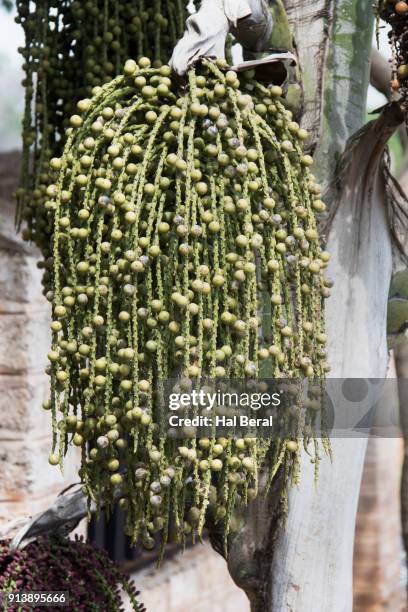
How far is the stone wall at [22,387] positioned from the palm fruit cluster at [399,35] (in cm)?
157

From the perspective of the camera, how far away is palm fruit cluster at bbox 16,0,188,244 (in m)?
1.43

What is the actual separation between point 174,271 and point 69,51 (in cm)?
72

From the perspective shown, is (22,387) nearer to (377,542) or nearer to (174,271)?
(174,271)

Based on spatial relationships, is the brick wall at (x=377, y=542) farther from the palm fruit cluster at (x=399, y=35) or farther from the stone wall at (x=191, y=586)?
the palm fruit cluster at (x=399, y=35)

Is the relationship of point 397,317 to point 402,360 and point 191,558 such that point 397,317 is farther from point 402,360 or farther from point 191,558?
point 191,558

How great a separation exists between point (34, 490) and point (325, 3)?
1.63 m

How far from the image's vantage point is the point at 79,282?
1.04 m

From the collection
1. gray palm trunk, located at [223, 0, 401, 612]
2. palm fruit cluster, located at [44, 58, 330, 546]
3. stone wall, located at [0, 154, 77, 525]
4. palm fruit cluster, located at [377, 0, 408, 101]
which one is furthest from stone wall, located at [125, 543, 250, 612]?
palm fruit cluster, located at [377, 0, 408, 101]

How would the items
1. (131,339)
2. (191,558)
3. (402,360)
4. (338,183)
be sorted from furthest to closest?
(191,558) → (402,360) → (338,183) → (131,339)

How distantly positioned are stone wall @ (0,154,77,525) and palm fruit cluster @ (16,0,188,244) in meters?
0.96

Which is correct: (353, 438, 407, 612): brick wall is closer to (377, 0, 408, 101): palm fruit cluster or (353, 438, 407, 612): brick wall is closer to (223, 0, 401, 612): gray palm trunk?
(223, 0, 401, 612): gray palm trunk

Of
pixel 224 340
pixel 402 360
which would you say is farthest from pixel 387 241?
pixel 402 360

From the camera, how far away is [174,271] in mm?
978

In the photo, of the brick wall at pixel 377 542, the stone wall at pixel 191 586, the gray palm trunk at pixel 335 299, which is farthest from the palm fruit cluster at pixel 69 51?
the brick wall at pixel 377 542
